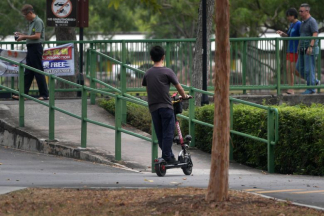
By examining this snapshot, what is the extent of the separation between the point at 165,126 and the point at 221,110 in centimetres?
291

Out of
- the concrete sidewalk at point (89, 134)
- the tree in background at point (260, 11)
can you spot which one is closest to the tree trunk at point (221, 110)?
the concrete sidewalk at point (89, 134)

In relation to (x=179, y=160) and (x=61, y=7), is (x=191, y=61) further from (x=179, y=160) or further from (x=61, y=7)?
(x=179, y=160)

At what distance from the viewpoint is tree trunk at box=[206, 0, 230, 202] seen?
7.41 m

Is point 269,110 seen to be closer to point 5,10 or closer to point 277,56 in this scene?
point 277,56

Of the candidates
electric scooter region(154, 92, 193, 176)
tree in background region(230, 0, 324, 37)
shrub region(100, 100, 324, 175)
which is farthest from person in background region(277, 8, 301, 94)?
tree in background region(230, 0, 324, 37)

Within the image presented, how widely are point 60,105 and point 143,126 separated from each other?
6.34 ft

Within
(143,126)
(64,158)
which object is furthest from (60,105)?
(64,158)

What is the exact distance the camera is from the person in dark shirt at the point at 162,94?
1016 cm

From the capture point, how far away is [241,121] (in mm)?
12523

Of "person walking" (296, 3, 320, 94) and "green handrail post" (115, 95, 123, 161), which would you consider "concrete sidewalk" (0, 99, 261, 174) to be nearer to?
"green handrail post" (115, 95, 123, 161)

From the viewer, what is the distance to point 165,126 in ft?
33.7

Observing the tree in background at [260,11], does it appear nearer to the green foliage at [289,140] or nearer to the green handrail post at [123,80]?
the green handrail post at [123,80]

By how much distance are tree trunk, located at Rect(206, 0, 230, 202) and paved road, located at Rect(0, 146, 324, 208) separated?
3.23ft

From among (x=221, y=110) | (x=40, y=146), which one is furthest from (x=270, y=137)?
(x=221, y=110)
